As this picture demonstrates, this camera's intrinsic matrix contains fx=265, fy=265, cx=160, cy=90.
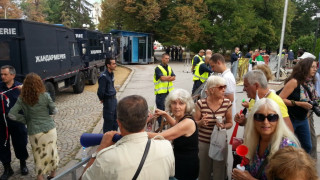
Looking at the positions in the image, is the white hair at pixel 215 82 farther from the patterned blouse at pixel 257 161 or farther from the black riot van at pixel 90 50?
the black riot van at pixel 90 50

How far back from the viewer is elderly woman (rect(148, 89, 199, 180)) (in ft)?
8.29

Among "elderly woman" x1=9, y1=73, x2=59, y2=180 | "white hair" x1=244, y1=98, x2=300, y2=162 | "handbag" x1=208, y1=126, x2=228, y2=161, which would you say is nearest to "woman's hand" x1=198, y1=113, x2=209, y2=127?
"handbag" x1=208, y1=126, x2=228, y2=161

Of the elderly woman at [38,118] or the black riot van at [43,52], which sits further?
the black riot van at [43,52]

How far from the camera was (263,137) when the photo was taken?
2367 millimetres

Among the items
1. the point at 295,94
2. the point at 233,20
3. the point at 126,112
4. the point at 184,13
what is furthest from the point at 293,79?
the point at 233,20

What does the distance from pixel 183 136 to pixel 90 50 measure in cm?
1264

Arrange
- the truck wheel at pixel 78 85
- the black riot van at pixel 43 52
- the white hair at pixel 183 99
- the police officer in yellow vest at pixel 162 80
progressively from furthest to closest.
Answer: the truck wheel at pixel 78 85 → the black riot van at pixel 43 52 → the police officer in yellow vest at pixel 162 80 → the white hair at pixel 183 99

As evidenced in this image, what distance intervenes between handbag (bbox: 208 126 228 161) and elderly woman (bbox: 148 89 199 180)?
2.13ft

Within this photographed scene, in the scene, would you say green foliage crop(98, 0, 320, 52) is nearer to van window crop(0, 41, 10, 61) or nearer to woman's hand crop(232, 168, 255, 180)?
van window crop(0, 41, 10, 61)

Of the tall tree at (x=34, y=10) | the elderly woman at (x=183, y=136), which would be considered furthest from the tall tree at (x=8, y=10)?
the elderly woman at (x=183, y=136)

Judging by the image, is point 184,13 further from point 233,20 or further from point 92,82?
point 92,82

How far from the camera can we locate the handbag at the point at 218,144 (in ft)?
10.9

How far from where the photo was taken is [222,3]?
30438mm

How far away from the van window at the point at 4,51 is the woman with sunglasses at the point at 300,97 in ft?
24.5
